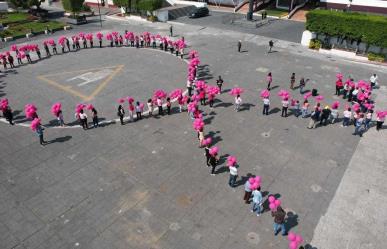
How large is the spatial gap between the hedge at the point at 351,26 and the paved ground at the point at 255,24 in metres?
4.59

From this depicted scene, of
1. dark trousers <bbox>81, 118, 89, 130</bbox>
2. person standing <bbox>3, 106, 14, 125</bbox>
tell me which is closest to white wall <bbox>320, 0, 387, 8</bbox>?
dark trousers <bbox>81, 118, 89, 130</bbox>

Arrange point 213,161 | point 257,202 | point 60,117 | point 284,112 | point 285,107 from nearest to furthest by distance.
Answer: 1. point 257,202
2. point 213,161
3. point 60,117
4. point 285,107
5. point 284,112

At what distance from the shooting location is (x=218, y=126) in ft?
70.5

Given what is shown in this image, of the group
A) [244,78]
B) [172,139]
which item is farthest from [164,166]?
[244,78]

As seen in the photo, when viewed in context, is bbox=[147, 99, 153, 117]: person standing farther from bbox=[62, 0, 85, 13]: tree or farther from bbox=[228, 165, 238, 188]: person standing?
bbox=[62, 0, 85, 13]: tree

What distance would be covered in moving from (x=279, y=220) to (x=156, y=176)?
6.95m

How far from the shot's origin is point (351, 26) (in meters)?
33.6

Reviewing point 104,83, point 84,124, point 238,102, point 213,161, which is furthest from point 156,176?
point 104,83

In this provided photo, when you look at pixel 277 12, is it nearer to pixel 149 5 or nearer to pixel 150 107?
pixel 149 5

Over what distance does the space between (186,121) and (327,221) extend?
447 inches

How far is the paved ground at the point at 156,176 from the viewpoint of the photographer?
13.5m

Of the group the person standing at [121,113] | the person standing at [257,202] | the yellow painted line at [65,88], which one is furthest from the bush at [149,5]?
the person standing at [257,202]

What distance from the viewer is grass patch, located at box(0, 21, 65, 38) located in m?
44.9

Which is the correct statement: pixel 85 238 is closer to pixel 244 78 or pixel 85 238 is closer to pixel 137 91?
pixel 137 91
